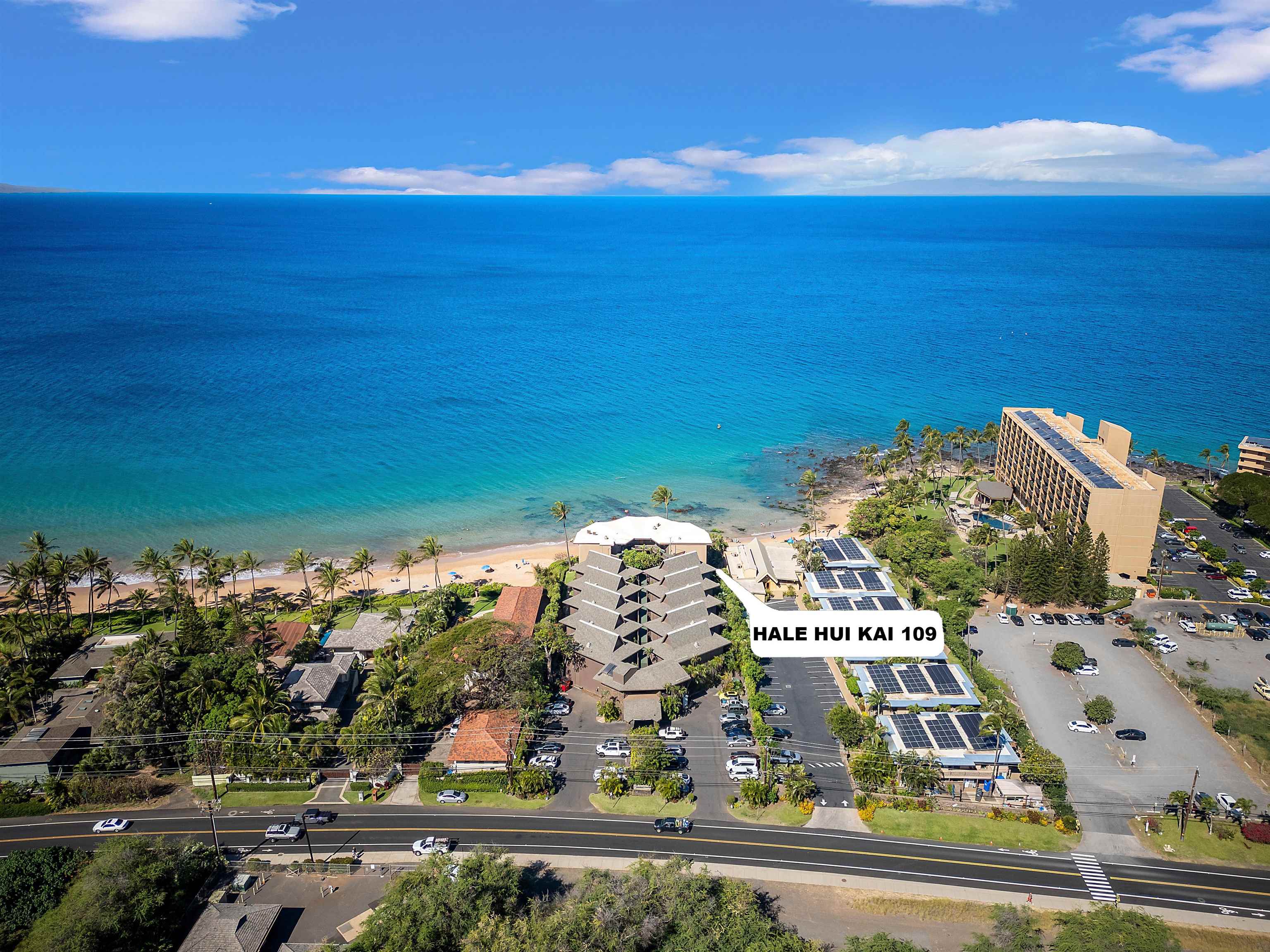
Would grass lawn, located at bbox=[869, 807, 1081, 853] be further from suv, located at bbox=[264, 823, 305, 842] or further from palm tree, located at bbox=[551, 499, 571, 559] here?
palm tree, located at bbox=[551, 499, 571, 559]

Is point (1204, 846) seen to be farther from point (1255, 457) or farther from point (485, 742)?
point (1255, 457)

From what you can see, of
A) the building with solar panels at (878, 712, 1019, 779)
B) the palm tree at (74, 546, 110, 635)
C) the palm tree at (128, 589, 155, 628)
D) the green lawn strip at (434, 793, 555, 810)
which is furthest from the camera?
the palm tree at (128, 589, 155, 628)

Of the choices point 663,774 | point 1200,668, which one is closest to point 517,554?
point 663,774

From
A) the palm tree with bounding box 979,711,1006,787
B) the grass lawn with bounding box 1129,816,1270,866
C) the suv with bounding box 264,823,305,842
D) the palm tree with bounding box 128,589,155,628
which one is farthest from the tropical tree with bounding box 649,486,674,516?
the grass lawn with bounding box 1129,816,1270,866

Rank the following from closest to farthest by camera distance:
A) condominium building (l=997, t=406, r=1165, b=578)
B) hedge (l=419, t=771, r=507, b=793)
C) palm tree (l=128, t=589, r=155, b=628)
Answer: hedge (l=419, t=771, r=507, b=793)
palm tree (l=128, t=589, r=155, b=628)
condominium building (l=997, t=406, r=1165, b=578)

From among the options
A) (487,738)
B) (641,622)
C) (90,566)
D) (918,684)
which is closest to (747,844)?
(487,738)

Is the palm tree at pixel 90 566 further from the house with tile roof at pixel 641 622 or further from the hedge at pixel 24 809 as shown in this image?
the house with tile roof at pixel 641 622
